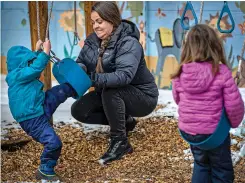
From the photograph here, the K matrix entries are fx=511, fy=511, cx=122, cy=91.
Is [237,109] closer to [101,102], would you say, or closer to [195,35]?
[195,35]

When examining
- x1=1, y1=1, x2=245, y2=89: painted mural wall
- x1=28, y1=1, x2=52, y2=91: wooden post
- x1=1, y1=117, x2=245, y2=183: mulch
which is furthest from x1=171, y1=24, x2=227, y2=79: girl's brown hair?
x1=1, y1=1, x2=245, y2=89: painted mural wall

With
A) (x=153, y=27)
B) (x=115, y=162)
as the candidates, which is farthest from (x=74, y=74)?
(x=153, y=27)

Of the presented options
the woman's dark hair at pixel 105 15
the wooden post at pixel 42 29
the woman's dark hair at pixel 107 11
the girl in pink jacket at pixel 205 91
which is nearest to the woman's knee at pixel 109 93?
the woman's dark hair at pixel 105 15

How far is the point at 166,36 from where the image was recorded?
21.4ft

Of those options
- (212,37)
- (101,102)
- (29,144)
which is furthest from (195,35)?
(29,144)

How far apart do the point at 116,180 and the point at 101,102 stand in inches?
33.2

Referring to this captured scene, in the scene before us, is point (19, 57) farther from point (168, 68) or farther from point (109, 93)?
point (168, 68)

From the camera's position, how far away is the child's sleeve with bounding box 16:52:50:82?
3100 millimetres

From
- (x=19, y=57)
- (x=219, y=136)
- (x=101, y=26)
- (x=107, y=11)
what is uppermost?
(x=107, y=11)

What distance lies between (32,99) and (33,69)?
0.19 metres

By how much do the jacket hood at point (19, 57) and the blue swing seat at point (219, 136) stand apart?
1.18 m

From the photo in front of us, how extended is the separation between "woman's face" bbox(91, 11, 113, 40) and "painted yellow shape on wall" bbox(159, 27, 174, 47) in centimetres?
297

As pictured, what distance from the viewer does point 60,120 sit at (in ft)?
16.4

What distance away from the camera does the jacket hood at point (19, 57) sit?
3150 millimetres
